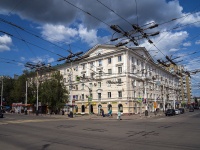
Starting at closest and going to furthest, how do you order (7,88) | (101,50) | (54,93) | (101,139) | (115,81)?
1. (101,139)
2. (115,81)
3. (54,93)
4. (101,50)
5. (7,88)

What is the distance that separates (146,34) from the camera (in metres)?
14.5

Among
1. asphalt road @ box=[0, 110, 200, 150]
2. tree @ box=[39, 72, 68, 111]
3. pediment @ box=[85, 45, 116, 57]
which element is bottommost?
asphalt road @ box=[0, 110, 200, 150]

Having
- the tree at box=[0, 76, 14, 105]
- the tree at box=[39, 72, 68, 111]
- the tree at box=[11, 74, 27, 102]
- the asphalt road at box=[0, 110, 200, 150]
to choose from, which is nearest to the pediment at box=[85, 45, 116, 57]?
the tree at box=[39, 72, 68, 111]

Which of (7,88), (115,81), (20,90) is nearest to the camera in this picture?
(115,81)

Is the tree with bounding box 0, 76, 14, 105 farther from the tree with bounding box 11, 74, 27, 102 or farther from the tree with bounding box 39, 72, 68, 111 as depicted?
the tree with bounding box 39, 72, 68, 111

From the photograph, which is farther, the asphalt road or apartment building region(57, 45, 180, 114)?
apartment building region(57, 45, 180, 114)

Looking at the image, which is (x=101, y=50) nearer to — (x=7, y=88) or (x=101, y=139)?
(x=7, y=88)

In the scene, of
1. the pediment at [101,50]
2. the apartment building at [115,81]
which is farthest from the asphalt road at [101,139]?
the pediment at [101,50]

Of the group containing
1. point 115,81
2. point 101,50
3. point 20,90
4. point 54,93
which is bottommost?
point 54,93

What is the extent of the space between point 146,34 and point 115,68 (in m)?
41.0

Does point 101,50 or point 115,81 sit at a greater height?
point 101,50

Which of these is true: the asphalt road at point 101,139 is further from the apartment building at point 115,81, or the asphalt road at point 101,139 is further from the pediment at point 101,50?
the pediment at point 101,50

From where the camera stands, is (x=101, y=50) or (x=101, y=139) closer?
(x=101, y=139)

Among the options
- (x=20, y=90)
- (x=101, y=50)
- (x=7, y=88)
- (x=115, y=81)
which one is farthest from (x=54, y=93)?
(x=7, y=88)
